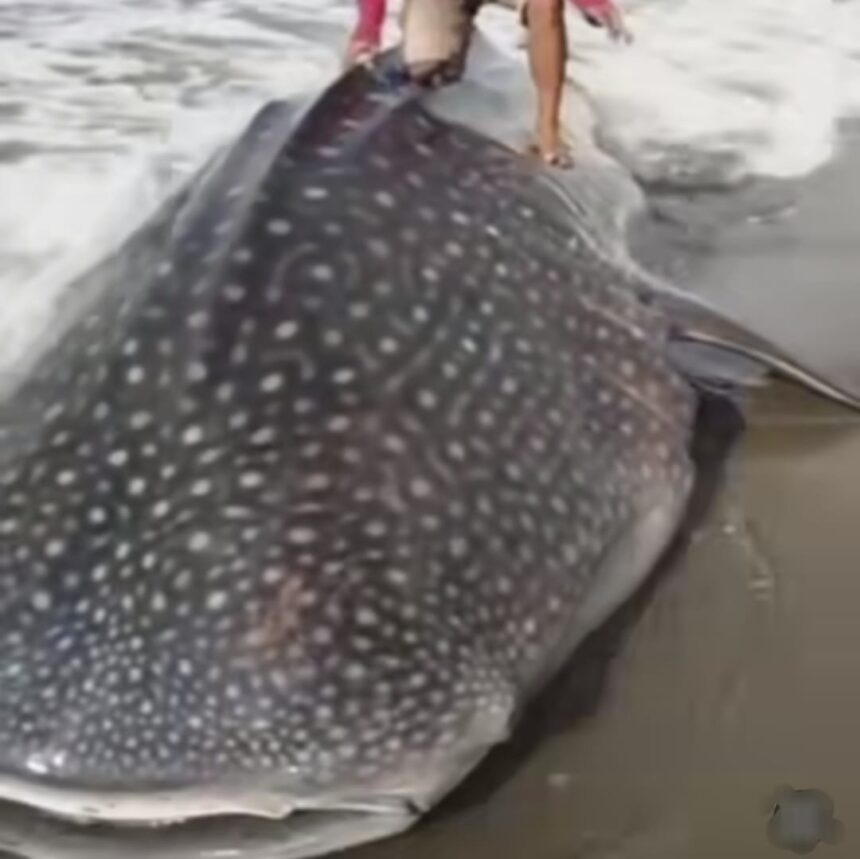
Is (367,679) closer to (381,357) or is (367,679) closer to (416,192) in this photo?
(381,357)

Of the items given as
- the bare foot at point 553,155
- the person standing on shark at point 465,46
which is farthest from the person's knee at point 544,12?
the bare foot at point 553,155

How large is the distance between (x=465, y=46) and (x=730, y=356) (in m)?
0.45

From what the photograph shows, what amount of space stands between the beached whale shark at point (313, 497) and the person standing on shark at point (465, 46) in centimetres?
27

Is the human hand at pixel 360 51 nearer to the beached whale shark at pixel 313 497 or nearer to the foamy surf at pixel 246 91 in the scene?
the foamy surf at pixel 246 91

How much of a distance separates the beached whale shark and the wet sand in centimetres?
2

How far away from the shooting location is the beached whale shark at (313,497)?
42.1 inches

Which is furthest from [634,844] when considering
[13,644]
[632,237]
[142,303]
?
[632,237]

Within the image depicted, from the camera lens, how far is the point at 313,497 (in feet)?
3.75

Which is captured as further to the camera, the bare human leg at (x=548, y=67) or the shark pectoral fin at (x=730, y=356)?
the bare human leg at (x=548, y=67)

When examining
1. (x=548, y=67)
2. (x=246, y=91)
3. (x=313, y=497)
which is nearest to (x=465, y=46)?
(x=548, y=67)

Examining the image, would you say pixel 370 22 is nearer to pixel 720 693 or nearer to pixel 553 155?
pixel 553 155

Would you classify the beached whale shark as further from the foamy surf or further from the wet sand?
the foamy surf

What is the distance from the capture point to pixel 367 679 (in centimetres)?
109

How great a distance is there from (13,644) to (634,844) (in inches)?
13.8
